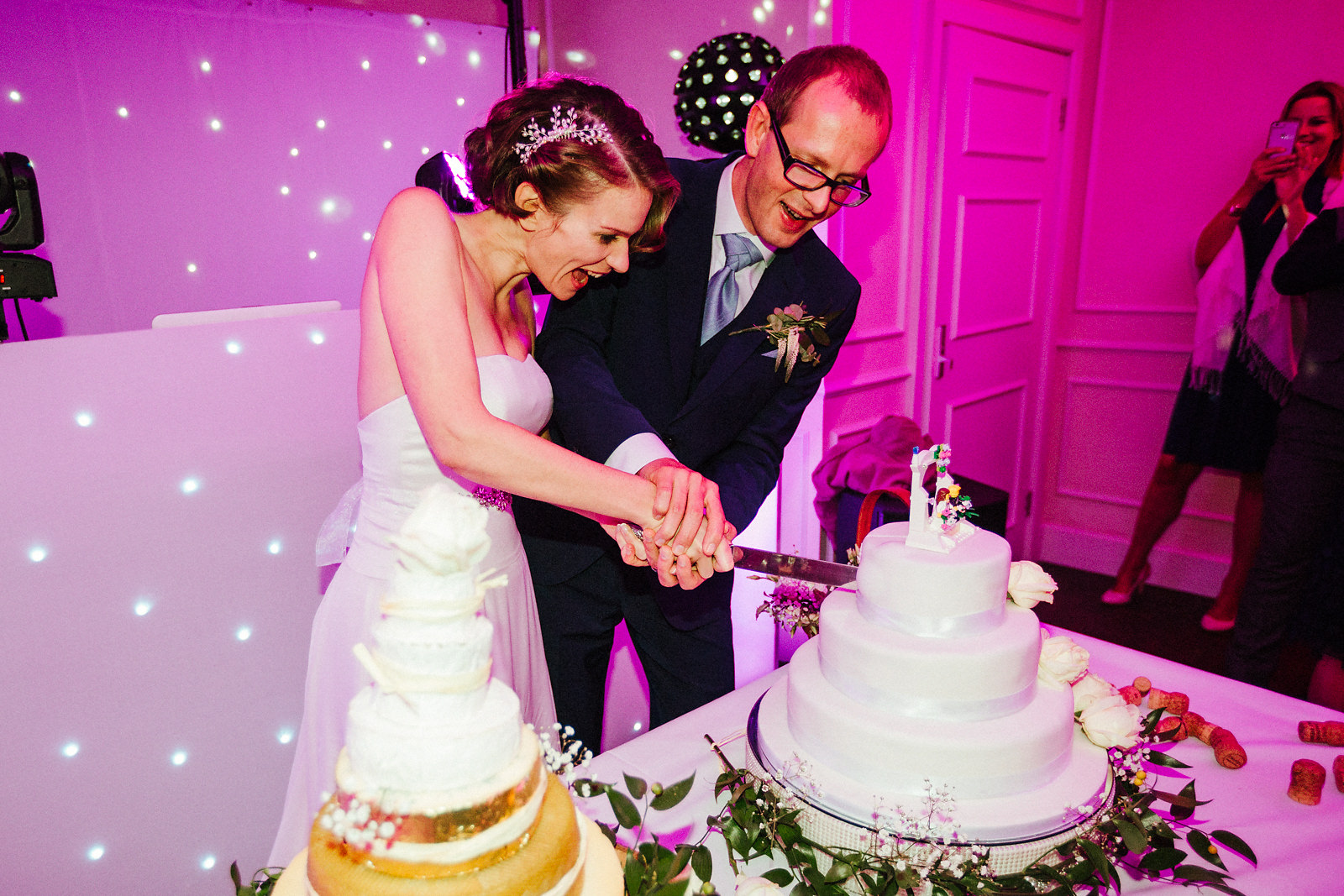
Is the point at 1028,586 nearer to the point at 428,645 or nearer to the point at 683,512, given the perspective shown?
the point at 683,512

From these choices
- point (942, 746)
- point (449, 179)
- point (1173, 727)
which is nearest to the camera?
point (942, 746)

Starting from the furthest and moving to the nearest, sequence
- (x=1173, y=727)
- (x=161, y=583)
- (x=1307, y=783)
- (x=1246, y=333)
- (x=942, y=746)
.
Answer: (x=1246, y=333) < (x=161, y=583) < (x=1173, y=727) < (x=1307, y=783) < (x=942, y=746)

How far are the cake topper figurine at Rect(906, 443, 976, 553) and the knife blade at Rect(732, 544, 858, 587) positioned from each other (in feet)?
0.97

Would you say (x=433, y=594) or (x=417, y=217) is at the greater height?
(x=417, y=217)

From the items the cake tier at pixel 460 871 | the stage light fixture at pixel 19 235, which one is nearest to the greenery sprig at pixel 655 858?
the cake tier at pixel 460 871

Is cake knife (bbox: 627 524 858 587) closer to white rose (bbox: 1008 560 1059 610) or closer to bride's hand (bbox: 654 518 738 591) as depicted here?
bride's hand (bbox: 654 518 738 591)

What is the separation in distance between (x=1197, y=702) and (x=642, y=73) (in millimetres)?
2941

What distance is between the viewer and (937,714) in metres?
1.09

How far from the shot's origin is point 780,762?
3.78 feet

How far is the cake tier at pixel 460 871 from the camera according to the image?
0.63m

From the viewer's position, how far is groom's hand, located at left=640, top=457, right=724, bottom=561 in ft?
4.64

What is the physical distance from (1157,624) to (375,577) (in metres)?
4.14

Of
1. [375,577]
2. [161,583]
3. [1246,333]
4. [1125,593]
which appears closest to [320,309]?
[161,583]

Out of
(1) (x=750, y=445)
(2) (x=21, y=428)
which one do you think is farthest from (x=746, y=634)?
(2) (x=21, y=428)
